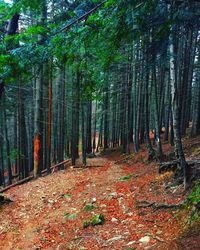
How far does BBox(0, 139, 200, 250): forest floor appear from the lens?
5.64 m

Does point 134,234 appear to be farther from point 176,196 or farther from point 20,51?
point 20,51

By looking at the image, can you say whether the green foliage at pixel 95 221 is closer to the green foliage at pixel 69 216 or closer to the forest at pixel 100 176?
the forest at pixel 100 176

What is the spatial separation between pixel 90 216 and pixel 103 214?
0.41m

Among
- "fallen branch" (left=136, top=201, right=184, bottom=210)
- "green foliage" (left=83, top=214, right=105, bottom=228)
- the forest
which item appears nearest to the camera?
the forest

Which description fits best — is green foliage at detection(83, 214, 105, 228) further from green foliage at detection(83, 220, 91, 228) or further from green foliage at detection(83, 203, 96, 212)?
green foliage at detection(83, 203, 96, 212)

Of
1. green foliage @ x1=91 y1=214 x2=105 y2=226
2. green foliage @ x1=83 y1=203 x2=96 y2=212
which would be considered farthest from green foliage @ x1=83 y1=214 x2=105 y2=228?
green foliage @ x1=83 y1=203 x2=96 y2=212

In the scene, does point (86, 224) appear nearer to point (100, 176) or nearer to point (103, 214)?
point (103, 214)

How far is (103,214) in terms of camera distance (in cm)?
760

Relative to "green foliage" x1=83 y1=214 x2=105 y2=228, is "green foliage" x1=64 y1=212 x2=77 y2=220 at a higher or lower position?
lower

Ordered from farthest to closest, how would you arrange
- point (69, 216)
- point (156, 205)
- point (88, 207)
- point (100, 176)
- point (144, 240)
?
point (100, 176), point (88, 207), point (69, 216), point (156, 205), point (144, 240)

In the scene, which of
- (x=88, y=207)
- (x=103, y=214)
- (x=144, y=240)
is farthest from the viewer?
(x=88, y=207)

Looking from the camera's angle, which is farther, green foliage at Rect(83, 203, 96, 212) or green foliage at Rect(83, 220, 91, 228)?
Answer: green foliage at Rect(83, 203, 96, 212)

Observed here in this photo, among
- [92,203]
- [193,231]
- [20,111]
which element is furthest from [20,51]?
[20,111]

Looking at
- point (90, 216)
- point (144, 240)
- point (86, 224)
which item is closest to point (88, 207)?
point (90, 216)
